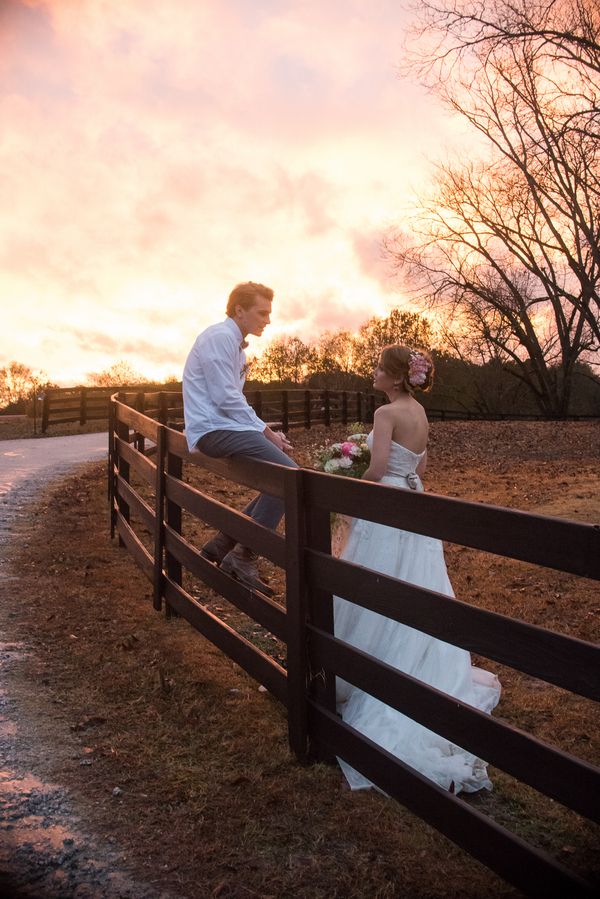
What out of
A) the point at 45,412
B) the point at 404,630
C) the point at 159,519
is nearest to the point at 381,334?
the point at 45,412

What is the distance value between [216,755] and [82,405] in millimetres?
25228

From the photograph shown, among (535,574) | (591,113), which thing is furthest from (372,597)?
(591,113)

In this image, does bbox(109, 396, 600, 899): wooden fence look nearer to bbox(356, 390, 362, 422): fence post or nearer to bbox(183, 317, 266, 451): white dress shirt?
bbox(183, 317, 266, 451): white dress shirt

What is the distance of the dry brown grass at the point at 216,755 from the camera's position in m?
2.95

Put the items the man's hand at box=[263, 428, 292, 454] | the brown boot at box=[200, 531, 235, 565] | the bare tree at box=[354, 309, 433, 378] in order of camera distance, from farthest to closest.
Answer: the bare tree at box=[354, 309, 433, 378]
the brown boot at box=[200, 531, 235, 565]
the man's hand at box=[263, 428, 292, 454]

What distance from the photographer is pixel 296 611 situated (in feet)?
12.2

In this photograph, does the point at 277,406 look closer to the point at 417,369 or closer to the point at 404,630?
the point at 417,369

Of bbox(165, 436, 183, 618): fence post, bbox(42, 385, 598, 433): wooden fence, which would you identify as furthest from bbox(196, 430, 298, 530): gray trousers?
bbox(42, 385, 598, 433): wooden fence

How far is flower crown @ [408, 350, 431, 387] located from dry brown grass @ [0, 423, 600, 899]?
200 centimetres

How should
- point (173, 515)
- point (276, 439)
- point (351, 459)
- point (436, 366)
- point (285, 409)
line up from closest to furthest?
point (351, 459) → point (276, 439) → point (173, 515) → point (285, 409) → point (436, 366)

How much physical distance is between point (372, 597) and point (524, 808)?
4.13 ft

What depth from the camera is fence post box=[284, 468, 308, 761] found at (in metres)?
3.64

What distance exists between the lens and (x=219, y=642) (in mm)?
4906

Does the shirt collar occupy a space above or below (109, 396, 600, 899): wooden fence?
above
